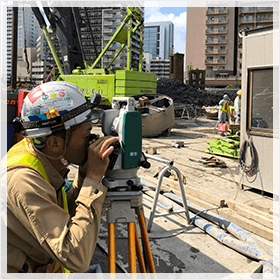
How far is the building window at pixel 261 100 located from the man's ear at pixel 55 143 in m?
Result: 4.82

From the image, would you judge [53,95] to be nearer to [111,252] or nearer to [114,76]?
[111,252]

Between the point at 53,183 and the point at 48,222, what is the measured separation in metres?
0.39

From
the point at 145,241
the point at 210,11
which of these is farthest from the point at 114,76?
the point at 210,11

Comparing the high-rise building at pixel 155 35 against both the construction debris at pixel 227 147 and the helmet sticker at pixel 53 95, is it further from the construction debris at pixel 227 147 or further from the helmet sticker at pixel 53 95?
the helmet sticker at pixel 53 95

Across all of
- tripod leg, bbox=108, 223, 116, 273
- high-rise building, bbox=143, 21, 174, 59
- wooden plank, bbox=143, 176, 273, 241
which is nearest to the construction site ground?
wooden plank, bbox=143, 176, 273, 241

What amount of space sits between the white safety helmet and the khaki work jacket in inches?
11.0

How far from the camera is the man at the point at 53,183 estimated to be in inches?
54.0

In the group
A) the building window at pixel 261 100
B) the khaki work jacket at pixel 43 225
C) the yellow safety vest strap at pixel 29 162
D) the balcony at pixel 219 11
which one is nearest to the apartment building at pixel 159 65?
the balcony at pixel 219 11

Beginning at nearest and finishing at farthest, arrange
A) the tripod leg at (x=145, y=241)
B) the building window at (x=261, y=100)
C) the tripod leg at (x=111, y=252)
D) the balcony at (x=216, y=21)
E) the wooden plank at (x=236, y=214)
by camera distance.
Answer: the tripod leg at (x=111, y=252) → the tripod leg at (x=145, y=241) → the wooden plank at (x=236, y=214) → the building window at (x=261, y=100) → the balcony at (x=216, y=21)

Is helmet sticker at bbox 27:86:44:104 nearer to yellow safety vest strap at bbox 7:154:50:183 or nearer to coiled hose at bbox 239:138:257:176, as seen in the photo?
yellow safety vest strap at bbox 7:154:50:183

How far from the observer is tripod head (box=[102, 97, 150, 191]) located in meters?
1.86

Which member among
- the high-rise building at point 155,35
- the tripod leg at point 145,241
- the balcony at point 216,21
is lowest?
the tripod leg at point 145,241

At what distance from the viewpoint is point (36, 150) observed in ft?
5.49

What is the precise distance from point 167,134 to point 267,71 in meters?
8.49
